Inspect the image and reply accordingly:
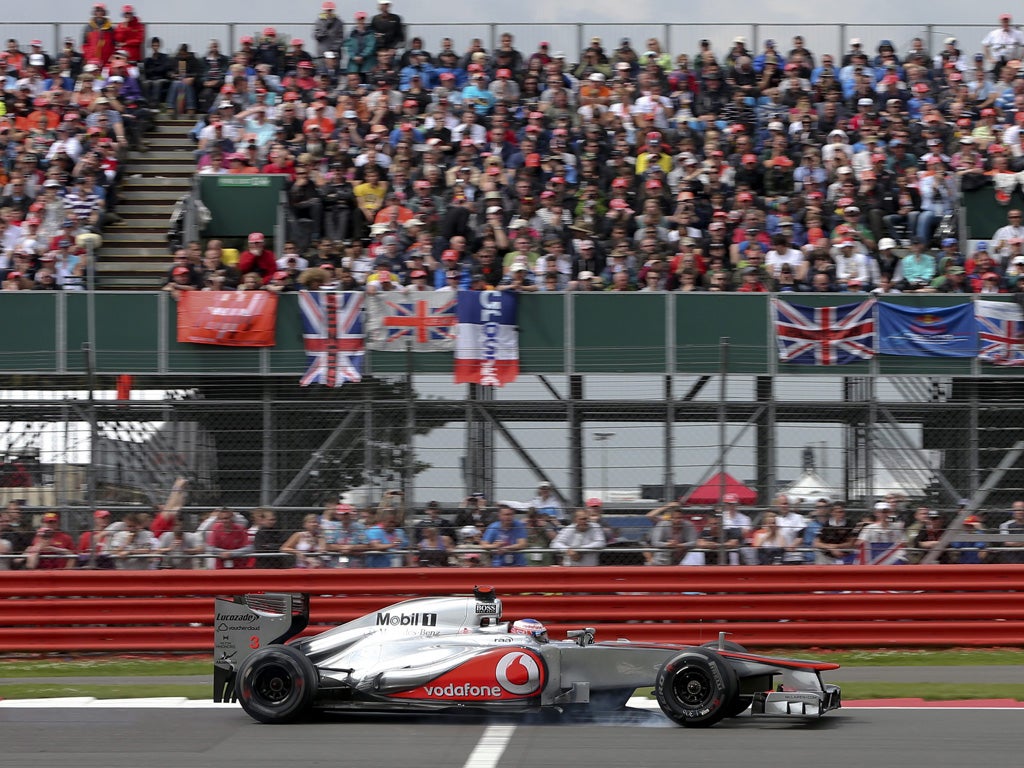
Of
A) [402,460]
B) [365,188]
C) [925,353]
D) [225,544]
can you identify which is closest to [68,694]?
[225,544]

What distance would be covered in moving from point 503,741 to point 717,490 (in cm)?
454

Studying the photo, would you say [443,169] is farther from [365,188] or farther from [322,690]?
[322,690]

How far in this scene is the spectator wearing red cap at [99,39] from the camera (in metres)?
18.8

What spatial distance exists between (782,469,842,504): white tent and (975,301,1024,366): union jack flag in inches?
118

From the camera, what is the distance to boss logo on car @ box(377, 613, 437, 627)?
8.73 meters

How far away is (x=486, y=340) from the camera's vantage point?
45.0 ft

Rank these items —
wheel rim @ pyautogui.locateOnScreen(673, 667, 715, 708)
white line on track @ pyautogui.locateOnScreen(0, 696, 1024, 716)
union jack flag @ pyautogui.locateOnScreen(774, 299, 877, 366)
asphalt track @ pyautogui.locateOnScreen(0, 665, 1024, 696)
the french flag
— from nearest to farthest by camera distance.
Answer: wheel rim @ pyautogui.locateOnScreen(673, 667, 715, 708), white line on track @ pyautogui.locateOnScreen(0, 696, 1024, 716), asphalt track @ pyautogui.locateOnScreen(0, 665, 1024, 696), the french flag, union jack flag @ pyautogui.locateOnScreen(774, 299, 877, 366)

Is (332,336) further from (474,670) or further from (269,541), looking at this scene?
(474,670)

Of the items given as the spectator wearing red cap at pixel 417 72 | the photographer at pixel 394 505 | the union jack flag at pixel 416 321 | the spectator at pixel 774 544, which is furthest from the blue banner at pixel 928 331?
the spectator wearing red cap at pixel 417 72

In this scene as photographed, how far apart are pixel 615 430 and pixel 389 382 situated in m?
2.15

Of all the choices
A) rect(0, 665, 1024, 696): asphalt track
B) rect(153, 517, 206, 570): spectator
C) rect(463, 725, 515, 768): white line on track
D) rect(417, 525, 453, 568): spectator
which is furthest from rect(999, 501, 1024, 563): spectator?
rect(153, 517, 206, 570): spectator

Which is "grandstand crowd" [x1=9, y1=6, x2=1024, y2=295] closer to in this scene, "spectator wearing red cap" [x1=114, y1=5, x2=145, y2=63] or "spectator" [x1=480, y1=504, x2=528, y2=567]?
"spectator wearing red cap" [x1=114, y1=5, x2=145, y2=63]

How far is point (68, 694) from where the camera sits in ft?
33.3

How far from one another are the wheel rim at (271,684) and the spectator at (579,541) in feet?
13.1
